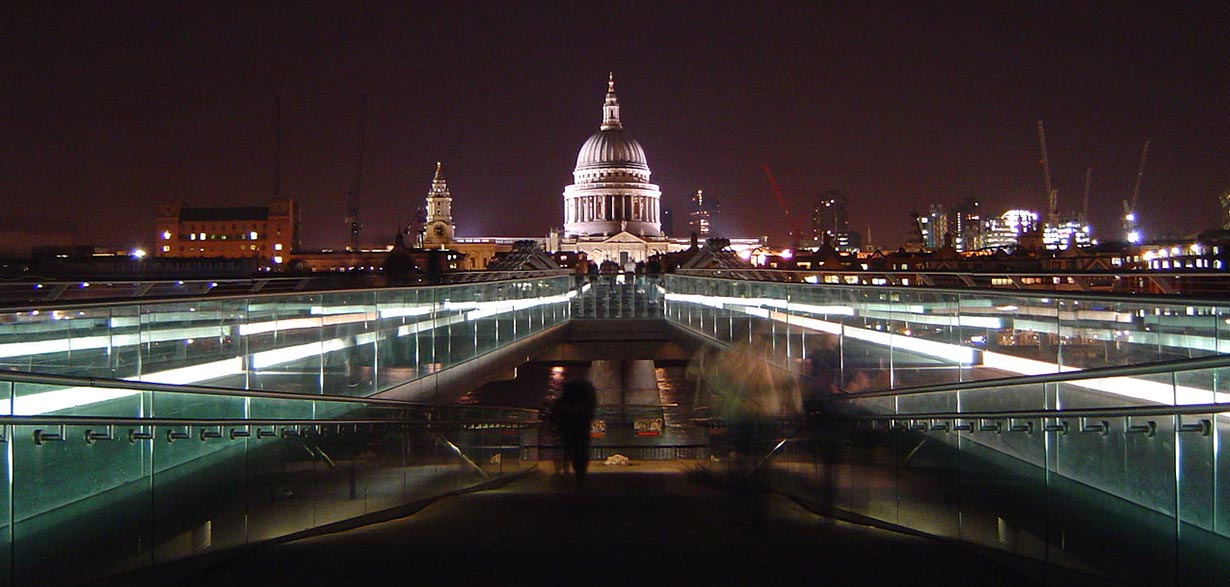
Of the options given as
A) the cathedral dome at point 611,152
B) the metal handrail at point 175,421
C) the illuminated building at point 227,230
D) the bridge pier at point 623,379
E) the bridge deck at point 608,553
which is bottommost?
the bridge pier at point 623,379

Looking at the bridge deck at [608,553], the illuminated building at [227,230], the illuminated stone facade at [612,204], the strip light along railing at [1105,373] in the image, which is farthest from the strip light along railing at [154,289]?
the illuminated building at [227,230]

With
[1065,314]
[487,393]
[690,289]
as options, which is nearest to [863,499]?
[1065,314]

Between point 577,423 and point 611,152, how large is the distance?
550 ft

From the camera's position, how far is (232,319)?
33.4 ft

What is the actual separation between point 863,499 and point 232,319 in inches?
226

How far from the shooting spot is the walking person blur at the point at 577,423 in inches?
467

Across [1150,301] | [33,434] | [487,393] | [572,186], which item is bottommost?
[487,393]

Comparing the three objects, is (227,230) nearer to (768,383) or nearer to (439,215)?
(439,215)

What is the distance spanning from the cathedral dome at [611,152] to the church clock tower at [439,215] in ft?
80.7

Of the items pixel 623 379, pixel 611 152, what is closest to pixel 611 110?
pixel 611 152

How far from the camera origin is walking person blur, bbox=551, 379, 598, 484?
38.9 ft

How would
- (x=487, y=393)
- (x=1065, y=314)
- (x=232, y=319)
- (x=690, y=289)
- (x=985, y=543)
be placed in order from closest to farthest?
(x=985, y=543) < (x=1065, y=314) < (x=232, y=319) < (x=690, y=289) < (x=487, y=393)

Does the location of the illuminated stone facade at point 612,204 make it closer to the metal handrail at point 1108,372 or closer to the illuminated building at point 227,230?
the illuminated building at point 227,230

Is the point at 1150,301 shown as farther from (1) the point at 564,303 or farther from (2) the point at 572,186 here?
(2) the point at 572,186
